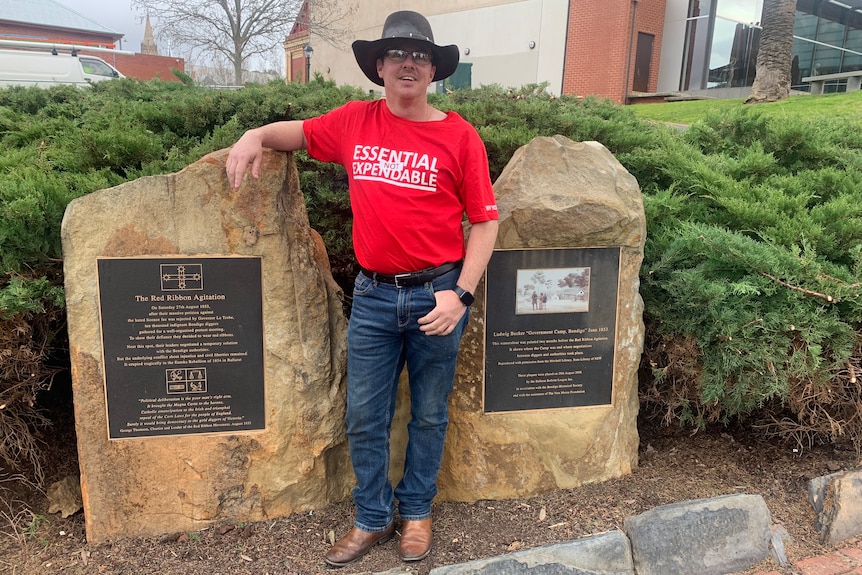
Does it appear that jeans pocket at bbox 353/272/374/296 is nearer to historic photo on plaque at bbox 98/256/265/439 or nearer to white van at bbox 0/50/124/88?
historic photo on plaque at bbox 98/256/265/439

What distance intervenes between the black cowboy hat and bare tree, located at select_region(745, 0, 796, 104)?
15.4m

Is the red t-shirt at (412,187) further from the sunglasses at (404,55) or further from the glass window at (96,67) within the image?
the glass window at (96,67)

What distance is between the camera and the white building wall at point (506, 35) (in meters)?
23.7

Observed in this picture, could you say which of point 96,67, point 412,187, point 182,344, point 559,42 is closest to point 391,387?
point 412,187

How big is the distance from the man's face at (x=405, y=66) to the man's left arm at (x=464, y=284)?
0.61 m

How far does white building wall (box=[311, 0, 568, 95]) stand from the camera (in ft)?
77.8

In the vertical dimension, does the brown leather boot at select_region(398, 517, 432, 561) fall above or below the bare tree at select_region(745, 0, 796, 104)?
below

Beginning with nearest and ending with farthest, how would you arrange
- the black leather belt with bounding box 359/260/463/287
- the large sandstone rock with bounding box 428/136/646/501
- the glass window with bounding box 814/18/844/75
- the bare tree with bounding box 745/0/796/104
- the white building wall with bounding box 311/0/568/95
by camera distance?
the black leather belt with bounding box 359/260/463/287 < the large sandstone rock with bounding box 428/136/646/501 < the bare tree with bounding box 745/0/796/104 < the white building wall with bounding box 311/0/568/95 < the glass window with bounding box 814/18/844/75

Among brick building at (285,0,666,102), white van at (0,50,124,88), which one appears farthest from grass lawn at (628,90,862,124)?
white van at (0,50,124,88)

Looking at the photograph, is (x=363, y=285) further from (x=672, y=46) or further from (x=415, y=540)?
(x=672, y=46)

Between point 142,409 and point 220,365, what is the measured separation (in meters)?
0.40

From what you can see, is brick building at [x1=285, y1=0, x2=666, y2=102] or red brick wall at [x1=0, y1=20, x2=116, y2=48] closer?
brick building at [x1=285, y1=0, x2=666, y2=102]

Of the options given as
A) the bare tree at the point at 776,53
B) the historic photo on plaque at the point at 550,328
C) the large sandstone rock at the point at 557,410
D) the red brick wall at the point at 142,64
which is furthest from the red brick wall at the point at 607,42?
the red brick wall at the point at 142,64

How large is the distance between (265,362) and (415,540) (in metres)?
1.08
